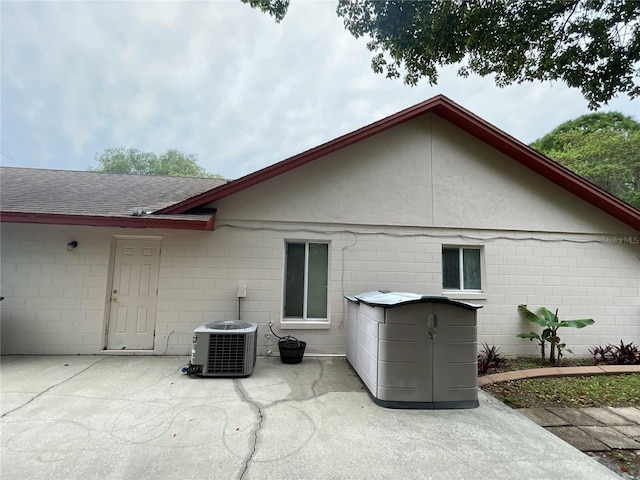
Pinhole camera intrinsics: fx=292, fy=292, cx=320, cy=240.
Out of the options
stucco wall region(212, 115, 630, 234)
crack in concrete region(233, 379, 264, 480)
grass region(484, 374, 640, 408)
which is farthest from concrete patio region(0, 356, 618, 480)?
stucco wall region(212, 115, 630, 234)

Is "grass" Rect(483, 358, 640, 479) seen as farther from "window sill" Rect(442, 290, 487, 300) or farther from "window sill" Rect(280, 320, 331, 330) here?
"window sill" Rect(280, 320, 331, 330)

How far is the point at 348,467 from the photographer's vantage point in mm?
2402

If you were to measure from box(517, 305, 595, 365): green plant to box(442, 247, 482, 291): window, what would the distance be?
1.13m

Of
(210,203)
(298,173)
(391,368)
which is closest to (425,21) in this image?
(298,173)

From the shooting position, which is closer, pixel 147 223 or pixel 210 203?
pixel 147 223

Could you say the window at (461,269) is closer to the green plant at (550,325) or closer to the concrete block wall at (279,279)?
the concrete block wall at (279,279)

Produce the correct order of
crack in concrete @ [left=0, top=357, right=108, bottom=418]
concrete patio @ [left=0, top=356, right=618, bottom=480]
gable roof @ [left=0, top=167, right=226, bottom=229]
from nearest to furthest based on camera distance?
concrete patio @ [left=0, top=356, right=618, bottom=480]
crack in concrete @ [left=0, top=357, right=108, bottom=418]
gable roof @ [left=0, top=167, right=226, bottom=229]

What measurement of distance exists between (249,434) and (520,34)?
6.96 m

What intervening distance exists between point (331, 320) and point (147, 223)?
3.88 metres

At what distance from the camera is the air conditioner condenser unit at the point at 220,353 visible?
4469 millimetres

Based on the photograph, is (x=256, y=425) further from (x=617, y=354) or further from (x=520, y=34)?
(x=617, y=354)

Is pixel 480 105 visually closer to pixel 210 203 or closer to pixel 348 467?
pixel 210 203

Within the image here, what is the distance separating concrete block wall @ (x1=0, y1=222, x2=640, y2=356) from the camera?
5.48 m

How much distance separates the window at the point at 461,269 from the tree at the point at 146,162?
29.6 m
